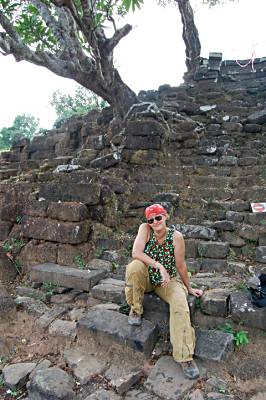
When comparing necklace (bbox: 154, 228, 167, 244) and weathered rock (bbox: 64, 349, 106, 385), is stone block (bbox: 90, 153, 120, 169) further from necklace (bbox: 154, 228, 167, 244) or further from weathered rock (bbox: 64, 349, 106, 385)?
weathered rock (bbox: 64, 349, 106, 385)

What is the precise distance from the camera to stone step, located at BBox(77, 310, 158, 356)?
2994 mm

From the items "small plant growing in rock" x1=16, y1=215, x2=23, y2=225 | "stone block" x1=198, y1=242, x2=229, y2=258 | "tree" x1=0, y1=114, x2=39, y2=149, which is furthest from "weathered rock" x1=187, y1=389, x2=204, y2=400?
"tree" x1=0, y1=114, x2=39, y2=149

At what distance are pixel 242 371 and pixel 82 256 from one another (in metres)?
2.68

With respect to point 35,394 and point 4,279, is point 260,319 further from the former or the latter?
point 4,279

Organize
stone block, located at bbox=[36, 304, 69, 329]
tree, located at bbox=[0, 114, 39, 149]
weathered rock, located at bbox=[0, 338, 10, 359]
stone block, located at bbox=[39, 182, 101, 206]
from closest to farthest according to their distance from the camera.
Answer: weathered rock, located at bbox=[0, 338, 10, 359] < stone block, located at bbox=[36, 304, 69, 329] < stone block, located at bbox=[39, 182, 101, 206] < tree, located at bbox=[0, 114, 39, 149]

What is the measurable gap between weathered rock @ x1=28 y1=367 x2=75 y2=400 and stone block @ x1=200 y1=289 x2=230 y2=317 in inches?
55.6

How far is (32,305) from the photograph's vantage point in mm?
4066

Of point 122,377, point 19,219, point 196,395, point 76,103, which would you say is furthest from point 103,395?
point 76,103

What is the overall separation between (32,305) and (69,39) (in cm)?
651

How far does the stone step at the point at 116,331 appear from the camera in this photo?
299 centimetres

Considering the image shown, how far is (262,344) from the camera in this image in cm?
296

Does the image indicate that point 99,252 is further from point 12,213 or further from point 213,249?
point 12,213

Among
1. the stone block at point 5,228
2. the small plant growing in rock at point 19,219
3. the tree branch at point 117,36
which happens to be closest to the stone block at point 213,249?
the small plant growing in rock at point 19,219

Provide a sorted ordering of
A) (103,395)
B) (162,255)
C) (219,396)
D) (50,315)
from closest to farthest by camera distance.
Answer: (219,396) < (103,395) < (162,255) < (50,315)
